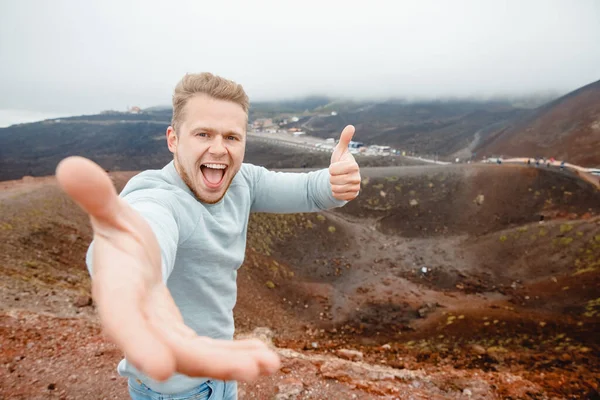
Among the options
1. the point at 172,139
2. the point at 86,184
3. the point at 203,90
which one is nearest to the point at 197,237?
the point at 172,139

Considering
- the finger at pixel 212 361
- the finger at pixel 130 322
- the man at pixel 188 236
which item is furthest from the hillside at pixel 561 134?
the finger at pixel 130 322

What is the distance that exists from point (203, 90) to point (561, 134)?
75680mm

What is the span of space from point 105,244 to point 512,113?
5226 inches

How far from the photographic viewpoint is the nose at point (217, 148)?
85.6 inches

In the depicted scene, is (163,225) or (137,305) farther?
(163,225)

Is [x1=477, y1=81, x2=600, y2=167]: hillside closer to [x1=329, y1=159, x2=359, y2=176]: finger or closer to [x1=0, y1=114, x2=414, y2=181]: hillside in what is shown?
[x1=0, y1=114, x2=414, y2=181]: hillside

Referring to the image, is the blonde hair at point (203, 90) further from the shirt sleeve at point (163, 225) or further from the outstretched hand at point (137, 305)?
the outstretched hand at point (137, 305)

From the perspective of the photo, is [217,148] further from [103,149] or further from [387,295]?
[103,149]

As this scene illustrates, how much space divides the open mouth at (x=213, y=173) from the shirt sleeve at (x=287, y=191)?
0.61 m

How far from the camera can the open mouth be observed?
2234mm

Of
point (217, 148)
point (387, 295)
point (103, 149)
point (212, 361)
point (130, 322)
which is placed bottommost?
point (387, 295)

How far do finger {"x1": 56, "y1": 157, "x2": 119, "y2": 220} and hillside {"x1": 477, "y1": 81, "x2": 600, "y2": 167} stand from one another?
5838cm

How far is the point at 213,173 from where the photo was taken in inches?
90.0

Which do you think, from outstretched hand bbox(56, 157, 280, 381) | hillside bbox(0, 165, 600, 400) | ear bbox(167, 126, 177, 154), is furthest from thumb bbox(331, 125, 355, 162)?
hillside bbox(0, 165, 600, 400)
